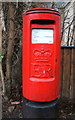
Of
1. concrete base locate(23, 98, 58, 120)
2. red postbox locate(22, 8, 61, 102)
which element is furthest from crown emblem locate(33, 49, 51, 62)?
concrete base locate(23, 98, 58, 120)

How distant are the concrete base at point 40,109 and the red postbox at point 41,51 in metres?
0.09

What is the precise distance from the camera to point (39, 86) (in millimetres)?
1742

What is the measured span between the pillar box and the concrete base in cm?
8

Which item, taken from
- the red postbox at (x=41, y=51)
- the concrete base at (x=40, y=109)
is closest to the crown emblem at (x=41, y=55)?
the red postbox at (x=41, y=51)

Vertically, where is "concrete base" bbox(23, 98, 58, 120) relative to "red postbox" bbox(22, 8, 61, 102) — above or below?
below

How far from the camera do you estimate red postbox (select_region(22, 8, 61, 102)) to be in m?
1.69

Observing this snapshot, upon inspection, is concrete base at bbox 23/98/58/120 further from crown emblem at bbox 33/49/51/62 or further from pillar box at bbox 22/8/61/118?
crown emblem at bbox 33/49/51/62

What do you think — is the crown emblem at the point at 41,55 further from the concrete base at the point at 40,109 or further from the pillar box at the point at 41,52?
the concrete base at the point at 40,109

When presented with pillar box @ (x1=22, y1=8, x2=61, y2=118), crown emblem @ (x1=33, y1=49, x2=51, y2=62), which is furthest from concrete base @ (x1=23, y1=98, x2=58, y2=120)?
crown emblem @ (x1=33, y1=49, x2=51, y2=62)

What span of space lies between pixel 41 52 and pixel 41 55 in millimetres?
44

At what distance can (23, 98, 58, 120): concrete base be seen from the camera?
5.88 ft

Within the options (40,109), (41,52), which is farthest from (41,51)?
(40,109)

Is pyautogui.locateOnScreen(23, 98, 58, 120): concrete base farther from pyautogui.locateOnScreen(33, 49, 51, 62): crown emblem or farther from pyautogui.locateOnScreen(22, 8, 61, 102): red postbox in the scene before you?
pyautogui.locateOnScreen(33, 49, 51, 62): crown emblem

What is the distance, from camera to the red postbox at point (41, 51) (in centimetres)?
169
